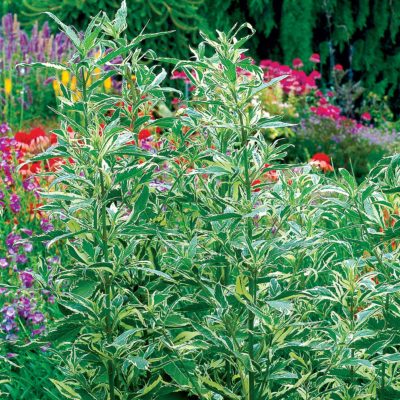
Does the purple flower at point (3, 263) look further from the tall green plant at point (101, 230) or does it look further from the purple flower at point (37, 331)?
the tall green plant at point (101, 230)

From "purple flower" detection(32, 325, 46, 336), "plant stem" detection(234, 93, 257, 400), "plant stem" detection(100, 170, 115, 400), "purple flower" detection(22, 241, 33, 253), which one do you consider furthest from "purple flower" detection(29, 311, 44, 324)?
"plant stem" detection(234, 93, 257, 400)

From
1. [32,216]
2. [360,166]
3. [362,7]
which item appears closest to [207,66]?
[32,216]

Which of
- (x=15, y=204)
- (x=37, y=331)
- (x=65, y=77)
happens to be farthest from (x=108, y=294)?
(x=65, y=77)

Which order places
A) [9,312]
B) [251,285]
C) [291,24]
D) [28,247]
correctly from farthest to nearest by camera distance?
[291,24] → [28,247] → [9,312] → [251,285]

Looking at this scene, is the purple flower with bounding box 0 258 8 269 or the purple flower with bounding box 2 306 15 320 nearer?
the purple flower with bounding box 2 306 15 320

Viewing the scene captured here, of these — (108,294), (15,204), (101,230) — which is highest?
(101,230)

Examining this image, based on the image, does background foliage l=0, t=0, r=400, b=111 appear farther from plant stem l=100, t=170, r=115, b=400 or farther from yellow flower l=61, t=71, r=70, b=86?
plant stem l=100, t=170, r=115, b=400

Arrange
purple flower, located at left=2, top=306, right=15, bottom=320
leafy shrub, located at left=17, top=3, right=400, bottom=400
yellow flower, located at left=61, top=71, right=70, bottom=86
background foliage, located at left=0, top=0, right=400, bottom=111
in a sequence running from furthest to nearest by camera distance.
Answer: background foliage, located at left=0, top=0, right=400, bottom=111, yellow flower, located at left=61, top=71, right=70, bottom=86, purple flower, located at left=2, top=306, right=15, bottom=320, leafy shrub, located at left=17, top=3, right=400, bottom=400

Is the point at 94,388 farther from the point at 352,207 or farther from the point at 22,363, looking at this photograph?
the point at 22,363

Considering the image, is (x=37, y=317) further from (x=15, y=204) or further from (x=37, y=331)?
(x=15, y=204)

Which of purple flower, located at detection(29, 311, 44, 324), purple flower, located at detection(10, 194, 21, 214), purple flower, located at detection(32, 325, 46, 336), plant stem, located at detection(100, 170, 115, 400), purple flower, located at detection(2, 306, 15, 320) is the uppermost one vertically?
plant stem, located at detection(100, 170, 115, 400)

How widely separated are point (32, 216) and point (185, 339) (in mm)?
2525

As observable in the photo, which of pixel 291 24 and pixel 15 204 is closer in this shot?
pixel 15 204

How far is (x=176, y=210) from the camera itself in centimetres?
228
